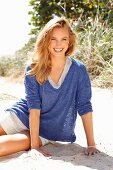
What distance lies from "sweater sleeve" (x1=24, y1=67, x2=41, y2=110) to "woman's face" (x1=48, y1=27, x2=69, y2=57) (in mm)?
290

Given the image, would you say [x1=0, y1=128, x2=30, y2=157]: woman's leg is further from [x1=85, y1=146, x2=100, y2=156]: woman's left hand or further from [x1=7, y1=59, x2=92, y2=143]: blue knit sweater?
[x1=85, y1=146, x2=100, y2=156]: woman's left hand

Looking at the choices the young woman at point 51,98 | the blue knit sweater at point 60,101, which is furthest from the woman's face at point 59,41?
the blue knit sweater at point 60,101

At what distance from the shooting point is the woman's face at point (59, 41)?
3697 millimetres

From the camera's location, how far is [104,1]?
9.29m

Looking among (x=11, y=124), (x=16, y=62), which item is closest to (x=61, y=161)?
(x=11, y=124)

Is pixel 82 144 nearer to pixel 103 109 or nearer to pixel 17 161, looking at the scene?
A: pixel 17 161

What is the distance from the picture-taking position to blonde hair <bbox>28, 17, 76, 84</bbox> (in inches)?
145

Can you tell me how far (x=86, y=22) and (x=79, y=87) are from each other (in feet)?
18.0

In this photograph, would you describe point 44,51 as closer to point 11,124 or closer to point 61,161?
point 11,124

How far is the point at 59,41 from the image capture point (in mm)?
3713

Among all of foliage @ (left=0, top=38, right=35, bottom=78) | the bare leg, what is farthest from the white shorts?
foliage @ (left=0, top=38, right=35, bottom=78)

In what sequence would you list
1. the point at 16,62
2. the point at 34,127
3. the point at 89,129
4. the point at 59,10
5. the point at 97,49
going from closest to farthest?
1. the point at 34,127
2. the point at 89,129
3. the point at 97,49
4. the point at 16,62
5. the point at 59,10

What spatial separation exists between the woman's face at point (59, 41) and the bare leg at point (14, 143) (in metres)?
0.75

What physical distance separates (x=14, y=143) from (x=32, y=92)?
0.45m
